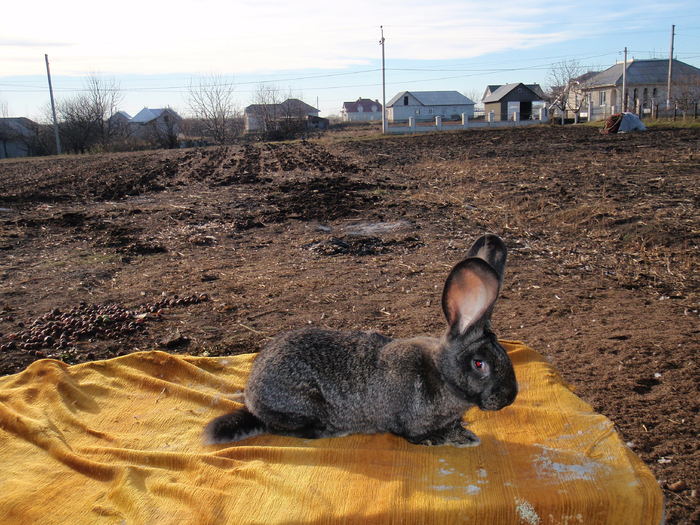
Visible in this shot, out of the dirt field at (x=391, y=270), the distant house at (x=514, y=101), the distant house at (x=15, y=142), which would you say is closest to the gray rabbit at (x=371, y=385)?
the dirt field at (x=391, y=270)

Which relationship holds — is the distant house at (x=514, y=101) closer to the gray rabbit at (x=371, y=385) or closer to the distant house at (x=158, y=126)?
the distant house at (x=158, y=126)

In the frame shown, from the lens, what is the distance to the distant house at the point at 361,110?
11796 centimetres

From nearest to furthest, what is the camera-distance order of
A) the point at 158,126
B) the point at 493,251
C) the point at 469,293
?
the point at 469,293
the point at 493,251
the point at 158,126

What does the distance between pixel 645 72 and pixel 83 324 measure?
6871 cm

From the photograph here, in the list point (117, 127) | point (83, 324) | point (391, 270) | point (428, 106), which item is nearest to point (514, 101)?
point (428, 106)

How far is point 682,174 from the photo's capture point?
1449 centimetres

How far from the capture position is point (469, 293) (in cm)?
322

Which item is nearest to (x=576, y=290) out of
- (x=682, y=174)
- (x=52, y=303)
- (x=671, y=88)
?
(x=52, y=303)

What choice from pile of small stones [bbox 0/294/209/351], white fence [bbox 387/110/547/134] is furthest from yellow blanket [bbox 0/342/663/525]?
A: white fence [bbox 387/110/547/134]

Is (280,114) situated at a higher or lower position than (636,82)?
lower

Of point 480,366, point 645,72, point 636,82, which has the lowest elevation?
point 480,366

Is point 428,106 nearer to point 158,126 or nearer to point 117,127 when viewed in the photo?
point 158,126

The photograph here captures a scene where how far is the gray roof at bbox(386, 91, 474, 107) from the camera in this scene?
3248 inches

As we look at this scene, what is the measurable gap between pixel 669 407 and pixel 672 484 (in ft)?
3.09
